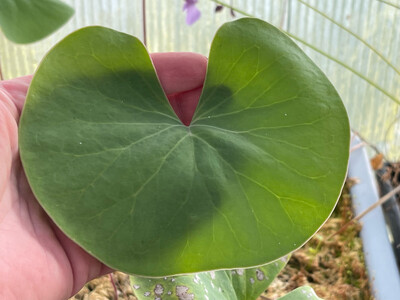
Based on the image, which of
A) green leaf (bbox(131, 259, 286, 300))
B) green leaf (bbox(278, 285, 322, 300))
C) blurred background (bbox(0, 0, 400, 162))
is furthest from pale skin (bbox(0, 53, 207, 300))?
blurred background (bbox(0, 0, 400, 162))

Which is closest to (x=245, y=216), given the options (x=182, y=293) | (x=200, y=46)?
(x=182, y=293)

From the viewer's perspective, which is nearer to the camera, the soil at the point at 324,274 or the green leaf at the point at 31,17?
the green leaf at the point at 31,17

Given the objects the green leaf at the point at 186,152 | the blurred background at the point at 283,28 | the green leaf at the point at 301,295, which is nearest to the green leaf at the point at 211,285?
the green leaf at the point at 301,295

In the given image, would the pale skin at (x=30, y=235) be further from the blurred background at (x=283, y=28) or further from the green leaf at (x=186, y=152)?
the blurred background at (x=283, y=28)

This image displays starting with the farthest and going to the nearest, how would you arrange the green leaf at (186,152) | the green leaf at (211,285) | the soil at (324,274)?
the soil at (324,274), the green leaf at (211,285), the green leaf at (186,152)

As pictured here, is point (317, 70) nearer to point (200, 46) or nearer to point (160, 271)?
point (160, 271)

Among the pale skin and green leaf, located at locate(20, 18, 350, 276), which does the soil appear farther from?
green leaf, located at locate(20, 18, 350, 276)

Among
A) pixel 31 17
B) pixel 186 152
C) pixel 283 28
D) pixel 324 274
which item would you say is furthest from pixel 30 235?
pixel 283 28
